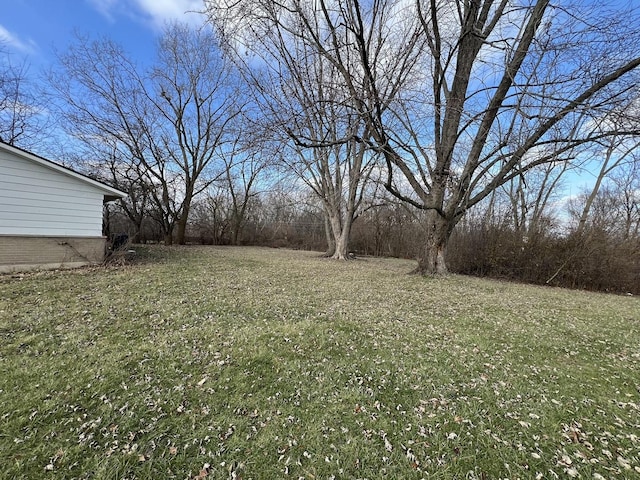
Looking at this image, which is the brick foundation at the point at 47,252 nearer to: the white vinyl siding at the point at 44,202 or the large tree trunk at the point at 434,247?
the white vinyl siding at the point at 44,202

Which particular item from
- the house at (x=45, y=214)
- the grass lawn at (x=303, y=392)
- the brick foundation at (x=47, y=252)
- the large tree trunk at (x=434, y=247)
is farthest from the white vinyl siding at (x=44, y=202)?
the large tree trunk at (x=434, y=247)

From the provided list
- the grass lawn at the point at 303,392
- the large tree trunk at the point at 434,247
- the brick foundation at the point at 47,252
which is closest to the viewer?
the grass lawn at the point at 303,392

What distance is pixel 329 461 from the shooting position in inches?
73.1

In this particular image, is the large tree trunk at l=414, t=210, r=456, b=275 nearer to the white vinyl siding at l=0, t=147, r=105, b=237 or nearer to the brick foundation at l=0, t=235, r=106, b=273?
the brick foundation at l=0, t=235, r=106, b=273

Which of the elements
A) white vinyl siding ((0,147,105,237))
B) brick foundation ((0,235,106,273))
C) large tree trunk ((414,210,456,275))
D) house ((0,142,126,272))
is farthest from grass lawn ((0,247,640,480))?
large tree trunk ((414,210,456,275))

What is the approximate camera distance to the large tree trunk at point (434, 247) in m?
9.14

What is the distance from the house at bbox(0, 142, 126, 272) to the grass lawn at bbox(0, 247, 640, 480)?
272cm

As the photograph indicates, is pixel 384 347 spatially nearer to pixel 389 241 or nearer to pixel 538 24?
pixel 538 24

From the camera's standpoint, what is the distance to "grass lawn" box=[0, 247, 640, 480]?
1841mm

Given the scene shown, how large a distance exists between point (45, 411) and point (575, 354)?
5775 millimetres

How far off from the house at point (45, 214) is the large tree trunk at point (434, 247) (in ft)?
34.2

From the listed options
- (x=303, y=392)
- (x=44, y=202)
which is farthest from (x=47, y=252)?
(x=303, y=392)

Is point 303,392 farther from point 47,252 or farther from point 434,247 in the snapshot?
point 47,252

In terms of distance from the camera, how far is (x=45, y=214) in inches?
298
